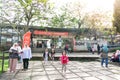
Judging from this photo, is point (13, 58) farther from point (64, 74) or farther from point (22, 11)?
point (22, 11)

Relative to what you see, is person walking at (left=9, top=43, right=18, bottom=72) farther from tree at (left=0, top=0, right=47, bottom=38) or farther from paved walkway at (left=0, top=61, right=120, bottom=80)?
tree at (left=0, top=0, right=47, bottom=38)

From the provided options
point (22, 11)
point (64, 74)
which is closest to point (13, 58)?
point (64, 74)

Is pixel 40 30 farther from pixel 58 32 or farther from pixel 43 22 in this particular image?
pixel 43 22

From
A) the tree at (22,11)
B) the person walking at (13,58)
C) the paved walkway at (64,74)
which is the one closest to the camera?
the paved walkway at (64,74)

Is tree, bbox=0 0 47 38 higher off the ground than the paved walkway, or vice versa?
tree, bbox=0 0 47 38

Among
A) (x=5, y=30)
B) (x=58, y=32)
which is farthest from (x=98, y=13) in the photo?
(x=5, y=30)

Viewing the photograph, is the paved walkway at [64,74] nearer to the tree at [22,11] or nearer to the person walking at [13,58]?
the person walking at [13,58]

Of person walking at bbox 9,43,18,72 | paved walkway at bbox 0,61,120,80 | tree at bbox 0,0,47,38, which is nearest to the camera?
paved walkway at bbox 0,61,120,80

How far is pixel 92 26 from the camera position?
172 ft

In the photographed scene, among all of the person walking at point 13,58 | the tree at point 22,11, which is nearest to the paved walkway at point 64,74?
the person walking at point 13,58

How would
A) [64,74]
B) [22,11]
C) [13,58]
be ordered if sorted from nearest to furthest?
1. [64,74]
2. [13,58]
3. [22,11]

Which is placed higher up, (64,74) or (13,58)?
(13,58)

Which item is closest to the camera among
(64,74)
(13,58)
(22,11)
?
(64,74)

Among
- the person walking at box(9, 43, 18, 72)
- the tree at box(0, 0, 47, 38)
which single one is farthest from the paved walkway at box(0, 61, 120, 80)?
the tree at box(0, 0, 47, 38)
